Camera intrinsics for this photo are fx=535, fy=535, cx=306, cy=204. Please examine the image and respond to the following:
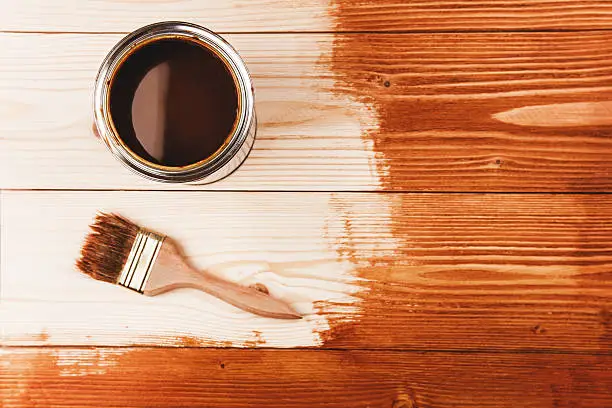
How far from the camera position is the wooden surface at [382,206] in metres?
0.69

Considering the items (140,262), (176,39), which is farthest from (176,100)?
(140,262)

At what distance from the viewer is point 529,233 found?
0.69 meters

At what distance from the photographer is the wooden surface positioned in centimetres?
69

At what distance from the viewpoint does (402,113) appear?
27.2 inches

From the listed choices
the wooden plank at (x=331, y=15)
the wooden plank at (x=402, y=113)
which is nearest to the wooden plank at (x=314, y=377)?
the wooden plank at (x=402, y=113)

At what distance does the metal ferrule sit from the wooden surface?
27mm

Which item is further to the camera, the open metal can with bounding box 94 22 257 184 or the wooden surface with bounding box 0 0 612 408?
the wooden surface with bounding box 0 0 612 408

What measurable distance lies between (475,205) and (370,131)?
166 millimetres

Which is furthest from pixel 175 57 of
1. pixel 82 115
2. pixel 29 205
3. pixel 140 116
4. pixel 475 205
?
pixel 475 205

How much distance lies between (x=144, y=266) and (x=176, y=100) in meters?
0.22

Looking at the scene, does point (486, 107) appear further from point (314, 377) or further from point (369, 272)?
point (314, 377)

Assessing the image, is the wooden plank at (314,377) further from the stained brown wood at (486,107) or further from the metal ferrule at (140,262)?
the stained brown wood at (486,107)

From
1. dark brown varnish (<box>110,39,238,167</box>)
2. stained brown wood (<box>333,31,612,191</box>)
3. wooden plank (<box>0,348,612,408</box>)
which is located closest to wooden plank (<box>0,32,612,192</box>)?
stained brown wood (<box>333,31,612,191</box>)

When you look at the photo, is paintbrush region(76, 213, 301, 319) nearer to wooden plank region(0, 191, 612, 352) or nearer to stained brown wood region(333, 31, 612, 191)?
wooden plank region(0, 191, 612, 352)
